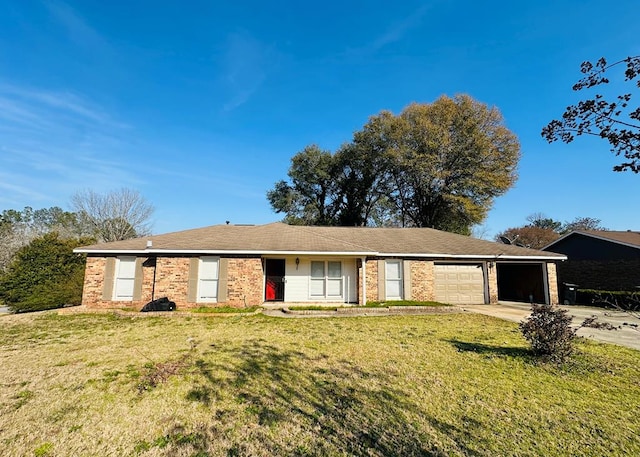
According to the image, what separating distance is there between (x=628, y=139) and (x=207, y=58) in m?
14.8

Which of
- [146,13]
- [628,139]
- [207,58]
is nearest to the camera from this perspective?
[628,139]

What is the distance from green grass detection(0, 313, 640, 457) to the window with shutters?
5068 mm

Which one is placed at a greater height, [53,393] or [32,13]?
[32,13]

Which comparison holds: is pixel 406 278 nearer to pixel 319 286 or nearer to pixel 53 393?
pixel 319 286

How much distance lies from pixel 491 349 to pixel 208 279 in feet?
33.8

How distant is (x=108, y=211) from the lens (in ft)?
101

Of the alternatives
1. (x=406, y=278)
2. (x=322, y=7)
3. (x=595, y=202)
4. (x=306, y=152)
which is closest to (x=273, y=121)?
(x=322, y=7)

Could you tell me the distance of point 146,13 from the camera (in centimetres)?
1081

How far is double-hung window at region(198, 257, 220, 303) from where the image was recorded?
12.4m

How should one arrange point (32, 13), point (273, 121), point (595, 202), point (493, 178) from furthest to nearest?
point (493, 178) < point (595, 202) < point (273, 121) < point (32, 13)

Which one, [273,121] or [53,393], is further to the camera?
[273,121]

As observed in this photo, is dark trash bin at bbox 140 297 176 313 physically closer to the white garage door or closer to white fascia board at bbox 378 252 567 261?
white fascia board at bbox 378 252 567 261

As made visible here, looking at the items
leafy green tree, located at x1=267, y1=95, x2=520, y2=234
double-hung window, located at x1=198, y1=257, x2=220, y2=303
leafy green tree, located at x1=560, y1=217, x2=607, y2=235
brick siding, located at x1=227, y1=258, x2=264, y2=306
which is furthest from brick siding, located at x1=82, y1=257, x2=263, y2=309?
leafy green tree, located at x1=560, y1=217, x2=607, y2=235

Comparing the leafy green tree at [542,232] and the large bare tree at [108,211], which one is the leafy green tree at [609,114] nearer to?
the large bare tree at [108,211]
